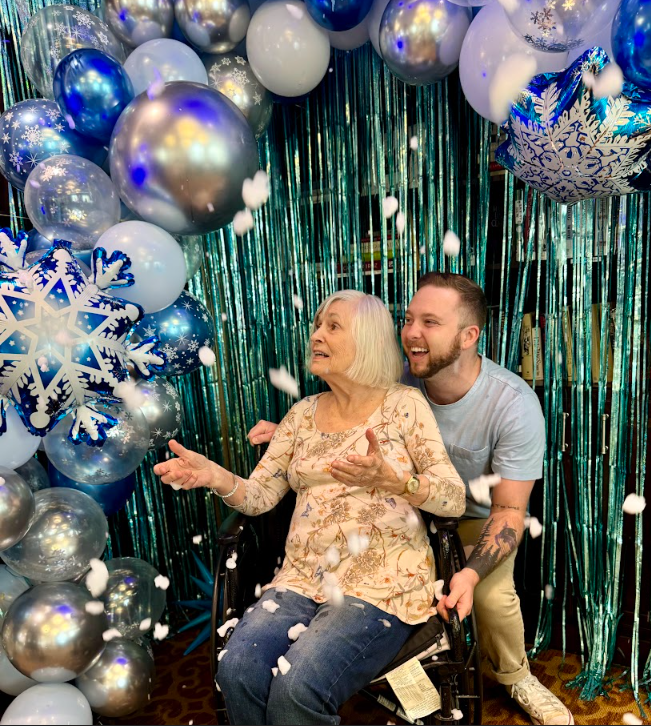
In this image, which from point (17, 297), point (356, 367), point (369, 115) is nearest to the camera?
point (17, 297)

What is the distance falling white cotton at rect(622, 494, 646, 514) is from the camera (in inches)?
82.3

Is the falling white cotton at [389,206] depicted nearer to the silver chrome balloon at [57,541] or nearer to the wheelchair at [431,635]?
the wheelchair at [431,635]

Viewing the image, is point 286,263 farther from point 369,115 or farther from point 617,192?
point 617,192

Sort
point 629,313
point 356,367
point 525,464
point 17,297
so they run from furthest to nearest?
point 629,313
point 525,464
point 356,367
point 17,297

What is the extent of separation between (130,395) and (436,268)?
1180 mm

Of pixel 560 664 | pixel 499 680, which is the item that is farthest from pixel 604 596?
pixel 499 680

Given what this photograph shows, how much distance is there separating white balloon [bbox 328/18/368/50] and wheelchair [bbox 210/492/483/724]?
4.89 ft

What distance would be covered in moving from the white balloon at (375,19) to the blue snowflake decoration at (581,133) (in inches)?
21.2

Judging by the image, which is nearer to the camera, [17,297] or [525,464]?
[17,297]

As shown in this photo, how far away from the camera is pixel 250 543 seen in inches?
75.1

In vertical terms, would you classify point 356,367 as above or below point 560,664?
above

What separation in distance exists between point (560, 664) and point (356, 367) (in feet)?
4.43

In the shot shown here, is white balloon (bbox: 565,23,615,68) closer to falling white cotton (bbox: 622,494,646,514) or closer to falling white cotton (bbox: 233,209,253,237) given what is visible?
falling white cotton (bbox: 233,209,253,237)

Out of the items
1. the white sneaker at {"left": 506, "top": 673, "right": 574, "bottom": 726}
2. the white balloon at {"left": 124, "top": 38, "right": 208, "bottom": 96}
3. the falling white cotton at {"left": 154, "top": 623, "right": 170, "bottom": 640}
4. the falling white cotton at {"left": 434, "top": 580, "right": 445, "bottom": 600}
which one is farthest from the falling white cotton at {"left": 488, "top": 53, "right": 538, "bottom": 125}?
the falling white cotton at {"left": 154, "top": 623, "right": 170, "bottom": 640}
